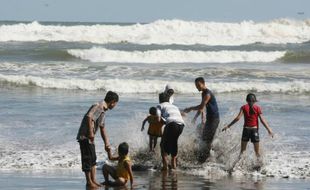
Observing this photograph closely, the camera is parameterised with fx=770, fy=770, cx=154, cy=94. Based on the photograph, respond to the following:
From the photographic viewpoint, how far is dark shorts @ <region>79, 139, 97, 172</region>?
10.6 meters

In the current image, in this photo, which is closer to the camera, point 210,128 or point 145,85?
point 210,128

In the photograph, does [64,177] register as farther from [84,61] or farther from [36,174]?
[84,61]

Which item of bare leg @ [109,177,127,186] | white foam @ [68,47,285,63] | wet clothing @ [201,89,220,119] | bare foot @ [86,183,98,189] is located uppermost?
white foam @ [68,47,285,63]

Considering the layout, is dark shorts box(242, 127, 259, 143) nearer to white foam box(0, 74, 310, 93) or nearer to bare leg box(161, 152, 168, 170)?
bare leg box(161, 152, 168, 170)

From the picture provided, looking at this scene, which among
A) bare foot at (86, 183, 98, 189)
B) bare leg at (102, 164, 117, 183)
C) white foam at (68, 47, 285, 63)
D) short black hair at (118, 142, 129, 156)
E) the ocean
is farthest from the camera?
white foam at (68, 47, 285, 63)

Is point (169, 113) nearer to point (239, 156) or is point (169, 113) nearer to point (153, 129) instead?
point (153, 129)

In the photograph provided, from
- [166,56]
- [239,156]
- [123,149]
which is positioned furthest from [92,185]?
[166,56]

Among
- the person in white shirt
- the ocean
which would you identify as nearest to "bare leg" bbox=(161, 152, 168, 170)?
the person in white shirt

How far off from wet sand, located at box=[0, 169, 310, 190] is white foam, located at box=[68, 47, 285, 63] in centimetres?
2636

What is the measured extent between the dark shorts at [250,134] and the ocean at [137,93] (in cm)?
35

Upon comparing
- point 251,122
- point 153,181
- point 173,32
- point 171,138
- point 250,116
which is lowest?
point 153,181

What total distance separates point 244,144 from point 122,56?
2744 cm

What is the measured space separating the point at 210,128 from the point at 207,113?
0.87 ft

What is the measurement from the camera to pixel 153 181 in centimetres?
1166
